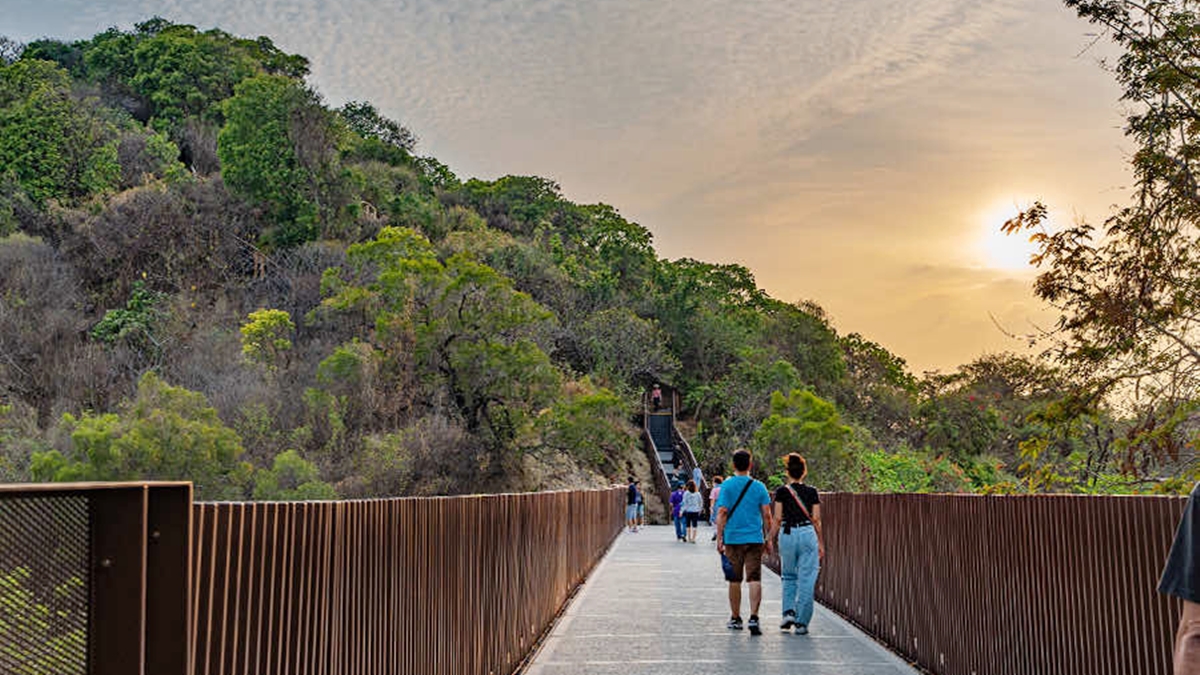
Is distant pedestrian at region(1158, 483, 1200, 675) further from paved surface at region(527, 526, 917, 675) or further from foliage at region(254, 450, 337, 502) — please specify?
foliage at region(254, 450, 337, 502)

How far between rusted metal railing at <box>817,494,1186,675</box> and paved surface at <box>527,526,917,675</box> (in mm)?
581

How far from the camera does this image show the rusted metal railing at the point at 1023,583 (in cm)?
625

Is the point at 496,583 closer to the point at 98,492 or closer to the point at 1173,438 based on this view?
the point at 98,492

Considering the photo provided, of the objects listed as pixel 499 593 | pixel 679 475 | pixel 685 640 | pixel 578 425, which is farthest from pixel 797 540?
pixel 679 475

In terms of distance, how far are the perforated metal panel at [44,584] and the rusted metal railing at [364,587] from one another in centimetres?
56

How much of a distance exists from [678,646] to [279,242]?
2124 inches

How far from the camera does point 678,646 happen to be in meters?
12.3

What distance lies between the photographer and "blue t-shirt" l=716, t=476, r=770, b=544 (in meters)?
12.9

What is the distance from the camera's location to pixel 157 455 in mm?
35281

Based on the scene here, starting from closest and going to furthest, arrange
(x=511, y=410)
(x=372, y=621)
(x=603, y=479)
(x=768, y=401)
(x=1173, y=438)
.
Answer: (x=372, y=621)
(x=1173, y=438)
(x=511, y=410)
(x=603, y=479)
(x=768, y=401)

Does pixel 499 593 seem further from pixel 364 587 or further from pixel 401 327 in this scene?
pixel 401 327

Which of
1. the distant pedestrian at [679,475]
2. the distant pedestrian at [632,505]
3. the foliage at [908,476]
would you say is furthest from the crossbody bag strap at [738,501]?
the distant pedestrian at [632,505]

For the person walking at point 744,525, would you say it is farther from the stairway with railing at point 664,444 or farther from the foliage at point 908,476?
the stairway with railing at point 664,444

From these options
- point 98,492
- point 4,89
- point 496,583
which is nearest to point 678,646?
point 496,583
